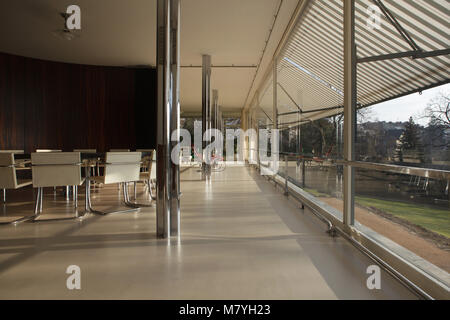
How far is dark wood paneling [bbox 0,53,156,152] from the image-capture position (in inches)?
328

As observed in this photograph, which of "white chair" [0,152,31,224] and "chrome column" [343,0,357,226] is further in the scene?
"white chair" [0,152,31,224]

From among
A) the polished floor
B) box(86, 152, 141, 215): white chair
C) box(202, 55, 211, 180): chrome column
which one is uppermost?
box(202, 55, 211, 180): chrome column

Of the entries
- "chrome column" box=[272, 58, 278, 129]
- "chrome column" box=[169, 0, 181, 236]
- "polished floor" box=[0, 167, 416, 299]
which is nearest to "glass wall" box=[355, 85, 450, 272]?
"polished floor" box=[0, 167, 416, 299]

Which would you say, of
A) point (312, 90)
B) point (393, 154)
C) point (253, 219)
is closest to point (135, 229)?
point (253, 219)

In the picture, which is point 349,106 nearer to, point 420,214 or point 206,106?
point 420,214

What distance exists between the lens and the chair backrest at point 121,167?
4266mm

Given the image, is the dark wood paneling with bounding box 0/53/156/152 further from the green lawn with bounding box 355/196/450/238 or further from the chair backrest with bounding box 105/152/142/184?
the green lawn with bounding box 355/196/450/238

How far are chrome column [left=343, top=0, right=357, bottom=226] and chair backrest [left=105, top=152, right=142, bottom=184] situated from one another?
2917mm

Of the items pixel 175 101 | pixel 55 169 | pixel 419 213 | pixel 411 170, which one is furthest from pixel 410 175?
pixel 55 169

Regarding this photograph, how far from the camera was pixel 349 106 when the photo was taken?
3.11 m

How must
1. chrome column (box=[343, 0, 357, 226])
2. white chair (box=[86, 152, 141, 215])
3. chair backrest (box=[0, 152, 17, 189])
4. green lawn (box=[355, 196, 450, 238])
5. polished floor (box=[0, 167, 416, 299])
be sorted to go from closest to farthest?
green lawn (box=[355, 196, 450, 238]) < polished floor (box=[0, 167, 416, 299]) < chrome column (box=[343, 0, 357, 226]) < chair backrest (box=[0, 152, 17, 189]) < white chair (box=[86, 152, 141, 215])

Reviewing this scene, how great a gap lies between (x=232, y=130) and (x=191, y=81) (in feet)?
35.5

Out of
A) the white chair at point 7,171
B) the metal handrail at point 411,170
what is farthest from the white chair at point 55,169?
the metal handrail at point 411,170

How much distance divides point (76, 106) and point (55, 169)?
20.3 feet
